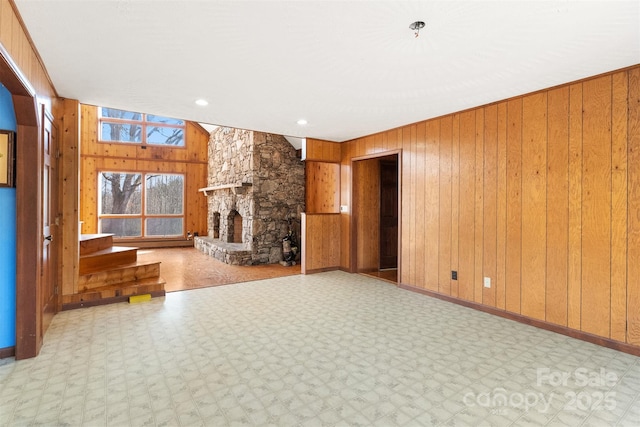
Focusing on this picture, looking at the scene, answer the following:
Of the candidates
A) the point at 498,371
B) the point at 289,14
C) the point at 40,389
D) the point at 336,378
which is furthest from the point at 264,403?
the point at 289,14

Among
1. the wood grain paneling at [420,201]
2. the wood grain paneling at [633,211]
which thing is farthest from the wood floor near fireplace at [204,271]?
the wood grain paneling at [633,211]

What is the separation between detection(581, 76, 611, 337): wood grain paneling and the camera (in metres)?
2.79

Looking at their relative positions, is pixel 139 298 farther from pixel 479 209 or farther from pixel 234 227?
pixel 479 209

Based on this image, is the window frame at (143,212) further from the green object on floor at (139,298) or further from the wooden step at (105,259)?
the green object on floor at (139,298)

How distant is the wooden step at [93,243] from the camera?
14.1ft

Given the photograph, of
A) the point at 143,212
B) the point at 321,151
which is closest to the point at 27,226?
the point at 321,151

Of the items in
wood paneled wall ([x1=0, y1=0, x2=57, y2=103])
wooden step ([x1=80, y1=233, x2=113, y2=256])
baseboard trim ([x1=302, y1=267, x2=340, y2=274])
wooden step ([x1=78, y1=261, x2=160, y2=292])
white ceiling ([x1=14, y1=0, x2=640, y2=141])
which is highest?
white ceiling ([x1=14, y1=0, x2=640, y2=141])

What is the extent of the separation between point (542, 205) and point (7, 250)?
476 cm

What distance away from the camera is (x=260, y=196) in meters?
6.76

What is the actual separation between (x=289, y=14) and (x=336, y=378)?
2429mm

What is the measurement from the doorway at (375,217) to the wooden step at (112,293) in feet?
10.6

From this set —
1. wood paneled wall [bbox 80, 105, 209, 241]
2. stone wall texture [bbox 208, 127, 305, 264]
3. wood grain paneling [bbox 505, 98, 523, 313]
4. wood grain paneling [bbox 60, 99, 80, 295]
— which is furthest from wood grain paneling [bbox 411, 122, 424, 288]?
wood paneled wall [bbox 80, 105, 209, 241]

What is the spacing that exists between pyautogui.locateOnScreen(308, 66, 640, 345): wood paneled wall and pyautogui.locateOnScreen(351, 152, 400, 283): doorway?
141cm

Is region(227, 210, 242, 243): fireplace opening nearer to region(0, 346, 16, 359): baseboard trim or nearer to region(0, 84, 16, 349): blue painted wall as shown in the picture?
region(0, 84, 16, 349): blue painted wall
